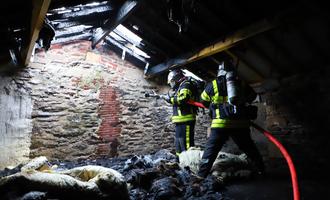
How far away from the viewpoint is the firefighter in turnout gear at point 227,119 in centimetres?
291

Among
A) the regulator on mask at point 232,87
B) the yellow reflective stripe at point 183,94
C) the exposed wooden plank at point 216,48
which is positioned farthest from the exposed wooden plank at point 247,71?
the regulator on mask at point 232,87

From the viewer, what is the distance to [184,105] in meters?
4.18

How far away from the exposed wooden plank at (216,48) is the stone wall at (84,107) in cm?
87

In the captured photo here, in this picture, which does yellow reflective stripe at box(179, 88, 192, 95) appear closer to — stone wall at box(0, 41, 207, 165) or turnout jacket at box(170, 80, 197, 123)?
turnout jacket at box(170, 80, 197, 123)

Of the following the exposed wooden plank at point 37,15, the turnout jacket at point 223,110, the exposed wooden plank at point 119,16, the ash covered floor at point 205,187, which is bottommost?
the ash covered floor at point 205,187

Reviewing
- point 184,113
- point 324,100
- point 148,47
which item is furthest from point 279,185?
point 148,47

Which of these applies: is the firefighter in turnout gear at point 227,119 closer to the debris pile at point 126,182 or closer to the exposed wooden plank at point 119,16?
the debris pile at point 126,182

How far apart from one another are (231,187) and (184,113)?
174cm

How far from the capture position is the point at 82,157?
4746mm

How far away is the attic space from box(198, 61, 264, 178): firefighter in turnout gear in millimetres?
19

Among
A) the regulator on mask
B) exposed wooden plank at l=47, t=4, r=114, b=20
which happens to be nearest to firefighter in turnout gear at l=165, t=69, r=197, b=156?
the regulator on mask

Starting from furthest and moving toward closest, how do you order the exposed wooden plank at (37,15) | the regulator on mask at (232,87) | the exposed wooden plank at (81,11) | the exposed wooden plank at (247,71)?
the exposed wooden plank at (247,71) → the exposed wooden plank at (81,11) → the regulator on mask at (232,87) → the exposed wooden plank at (37,15)

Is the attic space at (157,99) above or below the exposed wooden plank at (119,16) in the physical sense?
below

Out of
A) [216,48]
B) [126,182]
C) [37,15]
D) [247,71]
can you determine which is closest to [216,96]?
[216,48]
